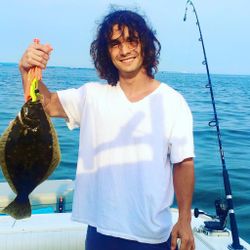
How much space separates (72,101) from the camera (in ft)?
8.94

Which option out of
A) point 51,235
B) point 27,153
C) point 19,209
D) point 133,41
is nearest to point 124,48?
point 133,41

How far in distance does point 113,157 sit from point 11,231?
154 centimetres

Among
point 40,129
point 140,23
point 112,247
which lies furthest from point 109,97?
point 112,247

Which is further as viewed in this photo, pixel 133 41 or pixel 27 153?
pixel 133 41

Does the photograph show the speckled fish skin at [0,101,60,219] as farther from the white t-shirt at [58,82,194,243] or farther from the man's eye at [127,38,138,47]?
the man's eye at [127,38,138,47]

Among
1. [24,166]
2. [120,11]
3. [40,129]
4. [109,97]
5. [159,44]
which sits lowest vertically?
[24,166]

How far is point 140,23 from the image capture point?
266 cm

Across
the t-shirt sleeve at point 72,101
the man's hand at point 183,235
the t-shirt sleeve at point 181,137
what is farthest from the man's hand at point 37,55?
the man's hand at point 183,235

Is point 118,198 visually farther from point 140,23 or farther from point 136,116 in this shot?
point 140,23

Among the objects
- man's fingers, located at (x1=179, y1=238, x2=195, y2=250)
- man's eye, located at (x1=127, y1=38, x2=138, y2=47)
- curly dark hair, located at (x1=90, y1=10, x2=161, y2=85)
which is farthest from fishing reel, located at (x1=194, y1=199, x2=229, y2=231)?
man's eye, located at (x1=127, y1=38, x2=138, y2=47)

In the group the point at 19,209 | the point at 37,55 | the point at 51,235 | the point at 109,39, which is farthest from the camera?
the point at 51,235

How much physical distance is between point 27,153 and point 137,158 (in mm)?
725

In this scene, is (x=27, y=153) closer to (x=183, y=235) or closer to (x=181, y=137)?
(x=181, y=137)

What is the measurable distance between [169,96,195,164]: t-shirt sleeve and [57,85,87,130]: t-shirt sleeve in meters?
0.62
